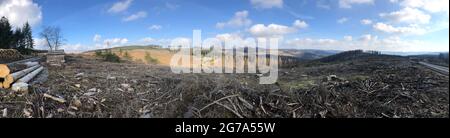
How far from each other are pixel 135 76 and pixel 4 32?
2428mm

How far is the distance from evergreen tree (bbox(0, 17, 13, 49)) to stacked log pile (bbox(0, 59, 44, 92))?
0.31m

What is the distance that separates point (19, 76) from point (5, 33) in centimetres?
144

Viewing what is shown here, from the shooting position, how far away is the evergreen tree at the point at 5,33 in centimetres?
420

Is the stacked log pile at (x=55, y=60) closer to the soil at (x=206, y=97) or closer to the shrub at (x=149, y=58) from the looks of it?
the soil at (x=206, y=97)

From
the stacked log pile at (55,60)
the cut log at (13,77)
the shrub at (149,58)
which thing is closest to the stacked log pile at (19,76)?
the cut log at (13,77)

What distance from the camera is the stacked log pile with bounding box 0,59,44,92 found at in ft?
16.2

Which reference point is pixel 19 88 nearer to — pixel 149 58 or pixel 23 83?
pixel 23 83

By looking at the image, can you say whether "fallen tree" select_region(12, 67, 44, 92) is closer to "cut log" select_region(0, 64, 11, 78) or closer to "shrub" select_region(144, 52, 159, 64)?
"cut log" select_region(0, 64, 11, 78)

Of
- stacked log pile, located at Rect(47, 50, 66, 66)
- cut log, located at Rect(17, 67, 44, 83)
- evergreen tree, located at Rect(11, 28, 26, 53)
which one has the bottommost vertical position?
cut log, located at Rect(17, 67, 44, 83)

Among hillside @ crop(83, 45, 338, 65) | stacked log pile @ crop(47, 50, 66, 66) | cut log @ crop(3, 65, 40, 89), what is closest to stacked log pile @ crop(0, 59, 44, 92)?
cut log @ crop(3, 65, 40, 89)

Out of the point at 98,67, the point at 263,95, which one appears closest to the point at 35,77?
the point at 98,67
